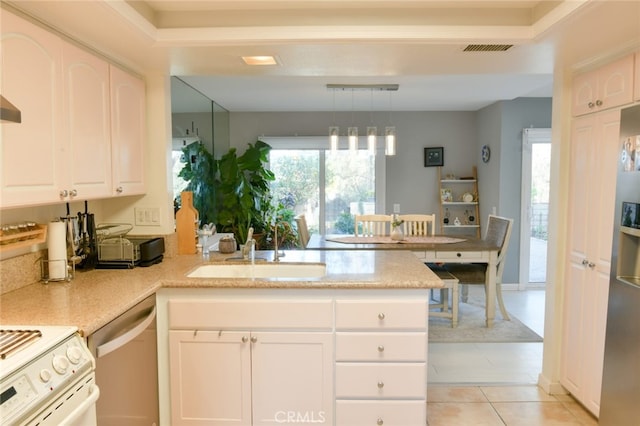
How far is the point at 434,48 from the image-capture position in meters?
2.34

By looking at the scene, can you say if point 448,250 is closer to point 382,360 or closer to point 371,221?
point 371,221

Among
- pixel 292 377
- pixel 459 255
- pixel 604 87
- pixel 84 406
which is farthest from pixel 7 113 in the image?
pixel 459 255

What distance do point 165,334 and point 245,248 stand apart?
753mm

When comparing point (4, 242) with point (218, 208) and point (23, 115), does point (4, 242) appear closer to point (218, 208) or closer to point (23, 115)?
point (23, 115)

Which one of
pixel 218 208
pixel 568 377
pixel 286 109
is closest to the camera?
pixel 568 377

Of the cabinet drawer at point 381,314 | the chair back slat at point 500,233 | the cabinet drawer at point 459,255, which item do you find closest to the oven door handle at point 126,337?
the cabinet drawer at point 381,314

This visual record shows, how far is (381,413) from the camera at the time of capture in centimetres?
218

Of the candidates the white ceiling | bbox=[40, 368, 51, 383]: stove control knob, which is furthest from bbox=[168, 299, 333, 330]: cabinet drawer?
the white ceiling

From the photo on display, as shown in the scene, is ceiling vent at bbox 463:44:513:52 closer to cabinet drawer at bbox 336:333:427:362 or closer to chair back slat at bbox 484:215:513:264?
cabinet drawer at bbox 336:333:427:362

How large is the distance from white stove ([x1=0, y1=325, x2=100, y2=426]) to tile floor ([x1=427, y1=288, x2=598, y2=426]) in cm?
193

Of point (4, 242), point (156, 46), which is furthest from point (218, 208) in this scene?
point (4, 242)

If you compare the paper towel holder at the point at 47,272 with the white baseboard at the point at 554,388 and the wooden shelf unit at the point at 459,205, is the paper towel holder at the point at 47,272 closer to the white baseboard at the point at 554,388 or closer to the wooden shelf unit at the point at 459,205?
the white baseboard at the point at 554,388

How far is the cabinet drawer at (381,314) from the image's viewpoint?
214 cm

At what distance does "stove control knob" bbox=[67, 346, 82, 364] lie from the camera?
1.38 metres
